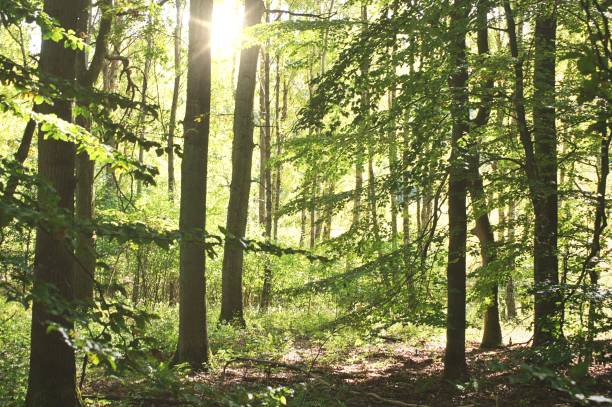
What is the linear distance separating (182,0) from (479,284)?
59.3ft

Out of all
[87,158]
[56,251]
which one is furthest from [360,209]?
[87,158]

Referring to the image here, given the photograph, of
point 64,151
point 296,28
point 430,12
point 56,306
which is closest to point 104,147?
point 56,306

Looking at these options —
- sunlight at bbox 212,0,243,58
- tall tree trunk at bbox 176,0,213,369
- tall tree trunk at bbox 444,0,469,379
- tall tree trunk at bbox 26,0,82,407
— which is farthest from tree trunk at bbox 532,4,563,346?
sunlight at bbox 212,0,243,58

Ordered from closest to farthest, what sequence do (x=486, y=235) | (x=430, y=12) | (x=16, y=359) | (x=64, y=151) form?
(x=64, y=151)
(x=430, y=12)
(x=16, y=359)
(x=486, y=235)

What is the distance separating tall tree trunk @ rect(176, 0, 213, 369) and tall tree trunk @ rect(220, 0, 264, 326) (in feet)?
13.9

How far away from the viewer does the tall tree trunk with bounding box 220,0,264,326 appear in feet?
41.3

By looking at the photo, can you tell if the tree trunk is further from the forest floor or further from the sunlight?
the sunlight

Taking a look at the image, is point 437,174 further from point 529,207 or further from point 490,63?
point 529,207

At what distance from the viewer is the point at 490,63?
5.86m

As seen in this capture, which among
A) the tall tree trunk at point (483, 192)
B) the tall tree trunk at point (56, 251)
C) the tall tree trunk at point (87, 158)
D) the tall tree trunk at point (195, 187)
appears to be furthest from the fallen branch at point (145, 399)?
the tall tree trunk at point (483, 192)

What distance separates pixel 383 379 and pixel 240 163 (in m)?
6.55

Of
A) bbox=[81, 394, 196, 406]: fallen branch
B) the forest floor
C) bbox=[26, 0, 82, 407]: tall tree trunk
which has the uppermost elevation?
bbox=[26, 0, 82, 407]: tall tree trunk

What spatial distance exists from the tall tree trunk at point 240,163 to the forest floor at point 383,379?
266cm

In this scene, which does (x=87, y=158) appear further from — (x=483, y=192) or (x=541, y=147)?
(x=541, y=147)
